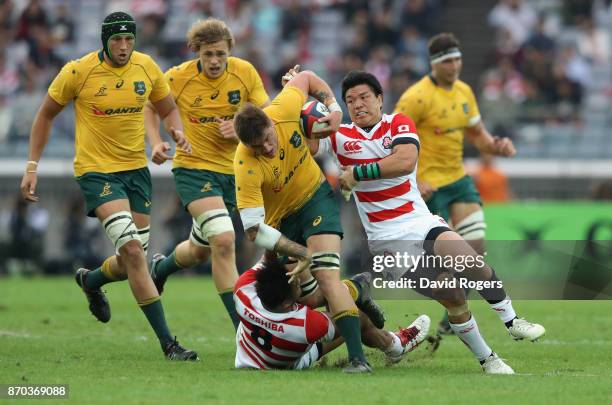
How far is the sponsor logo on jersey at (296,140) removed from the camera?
9336 mm

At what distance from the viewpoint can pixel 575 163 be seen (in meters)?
23.3

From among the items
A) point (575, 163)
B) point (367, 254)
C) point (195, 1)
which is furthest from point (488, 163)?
point (367, 254)

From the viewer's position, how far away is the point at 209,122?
11531mm

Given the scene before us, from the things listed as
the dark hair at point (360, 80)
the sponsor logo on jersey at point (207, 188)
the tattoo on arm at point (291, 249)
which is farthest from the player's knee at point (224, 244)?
the tattoo on arm at point (291, 249)

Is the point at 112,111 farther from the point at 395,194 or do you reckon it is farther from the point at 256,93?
the point at 395,194

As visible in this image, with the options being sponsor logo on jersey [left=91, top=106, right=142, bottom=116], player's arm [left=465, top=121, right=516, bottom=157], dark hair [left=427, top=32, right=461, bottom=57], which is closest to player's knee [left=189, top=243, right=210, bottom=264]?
sponsor logo on jersey [left=91, top=106, right=142, bottom=116]

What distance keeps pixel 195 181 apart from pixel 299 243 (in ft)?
7.14

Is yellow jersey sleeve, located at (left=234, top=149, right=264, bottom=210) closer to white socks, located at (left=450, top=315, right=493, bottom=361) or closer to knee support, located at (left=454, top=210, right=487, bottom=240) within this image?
white socks, located at (left=450, top=315, right=493, bottom=361)

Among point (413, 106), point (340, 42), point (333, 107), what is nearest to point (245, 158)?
point (333, 107)

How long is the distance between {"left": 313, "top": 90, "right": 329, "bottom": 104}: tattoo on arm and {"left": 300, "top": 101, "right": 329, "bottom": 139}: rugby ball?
29cm

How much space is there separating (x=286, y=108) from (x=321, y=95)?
1.76 ft

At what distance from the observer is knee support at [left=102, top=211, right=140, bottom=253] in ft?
34.4

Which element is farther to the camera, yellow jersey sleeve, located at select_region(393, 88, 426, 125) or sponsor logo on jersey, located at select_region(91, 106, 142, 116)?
yellow jersey sleeve, located at select_region(393, 88, 426, 125)

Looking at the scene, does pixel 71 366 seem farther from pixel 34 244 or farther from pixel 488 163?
pixel 34 244
